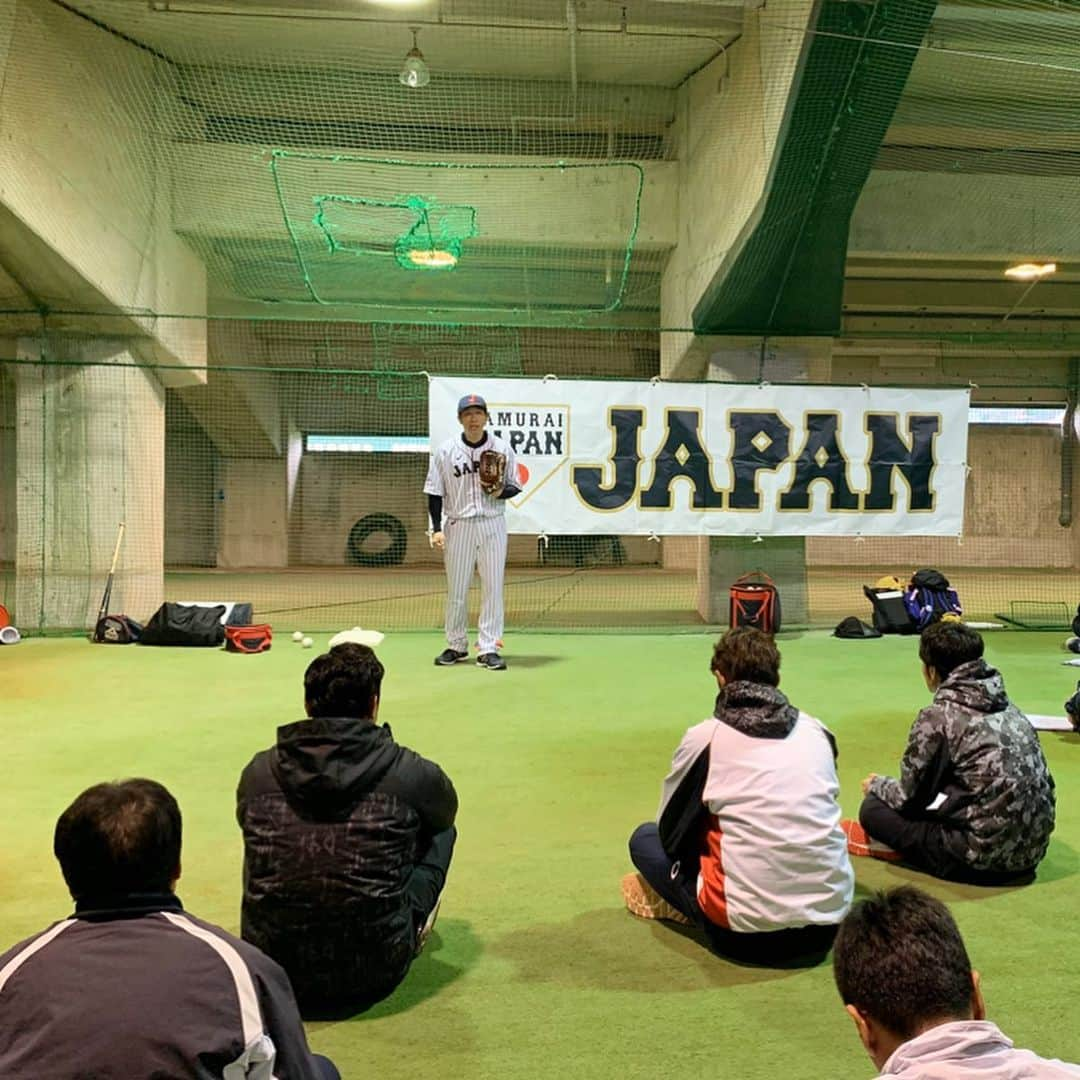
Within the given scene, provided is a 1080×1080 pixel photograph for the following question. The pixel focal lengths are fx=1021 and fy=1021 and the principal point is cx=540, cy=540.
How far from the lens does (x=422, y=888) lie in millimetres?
2463

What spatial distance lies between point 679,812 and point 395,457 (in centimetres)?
1512

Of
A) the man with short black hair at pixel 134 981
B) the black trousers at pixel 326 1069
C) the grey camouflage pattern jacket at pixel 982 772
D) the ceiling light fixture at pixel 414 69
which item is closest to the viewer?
the man with short black hair at pixel 134 981

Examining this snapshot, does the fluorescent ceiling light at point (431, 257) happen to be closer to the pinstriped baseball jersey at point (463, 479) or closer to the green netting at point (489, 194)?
the green netting at point (489, 194)

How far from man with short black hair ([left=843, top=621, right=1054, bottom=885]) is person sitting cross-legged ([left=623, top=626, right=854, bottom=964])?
0.50 meters

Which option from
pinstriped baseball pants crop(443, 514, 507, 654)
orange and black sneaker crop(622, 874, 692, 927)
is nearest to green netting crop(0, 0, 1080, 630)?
pinstriped baseball pants crop(443, 514, 507, 654)

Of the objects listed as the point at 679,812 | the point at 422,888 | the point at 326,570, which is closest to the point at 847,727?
the point at 679,812

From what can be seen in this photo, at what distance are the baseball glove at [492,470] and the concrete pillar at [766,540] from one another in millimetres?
2816

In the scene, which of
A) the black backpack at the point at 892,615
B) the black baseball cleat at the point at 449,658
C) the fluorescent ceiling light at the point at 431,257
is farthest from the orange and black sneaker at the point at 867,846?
the fluorescent ceiling light at the point at 431,257

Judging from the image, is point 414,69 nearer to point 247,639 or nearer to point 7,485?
point 247,639

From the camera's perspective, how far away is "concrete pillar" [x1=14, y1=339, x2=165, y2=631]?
27.7 ft

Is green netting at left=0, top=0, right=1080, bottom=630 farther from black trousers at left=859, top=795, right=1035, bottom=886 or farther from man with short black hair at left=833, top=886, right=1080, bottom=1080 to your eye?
man with short black hair at left=833, top=886, right=1080, bottom=1080

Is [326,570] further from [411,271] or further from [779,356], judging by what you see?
[779,356]

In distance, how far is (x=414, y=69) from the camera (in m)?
8.23

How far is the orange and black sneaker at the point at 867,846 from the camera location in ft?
10.6
